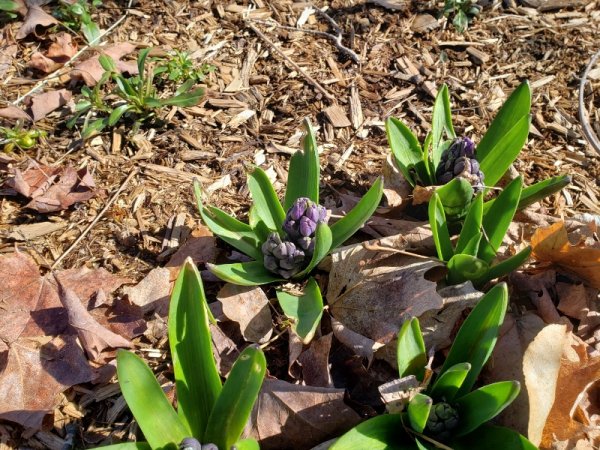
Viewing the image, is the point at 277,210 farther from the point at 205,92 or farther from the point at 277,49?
the point at 277,49

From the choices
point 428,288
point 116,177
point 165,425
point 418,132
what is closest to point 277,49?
point 418,132

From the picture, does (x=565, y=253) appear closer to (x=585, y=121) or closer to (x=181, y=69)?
A: (x=585, y=121)

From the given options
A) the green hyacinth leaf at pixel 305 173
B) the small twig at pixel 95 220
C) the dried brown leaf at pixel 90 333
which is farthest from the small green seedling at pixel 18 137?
the green hyacinth leaf at pixel 305 173

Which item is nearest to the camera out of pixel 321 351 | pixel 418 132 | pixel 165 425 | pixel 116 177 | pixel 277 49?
pixel 165 425

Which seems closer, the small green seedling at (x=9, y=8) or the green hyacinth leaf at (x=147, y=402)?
the green hyacinth leaf at (x=147, y=402)

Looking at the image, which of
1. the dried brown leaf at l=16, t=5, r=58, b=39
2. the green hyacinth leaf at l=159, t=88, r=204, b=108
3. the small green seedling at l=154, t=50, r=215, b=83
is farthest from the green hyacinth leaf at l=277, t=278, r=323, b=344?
the dried brown leaf at l=16, t=5, r=58, b=39

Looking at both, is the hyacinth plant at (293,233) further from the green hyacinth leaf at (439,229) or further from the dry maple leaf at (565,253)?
the dry maple leaf at (565,253)

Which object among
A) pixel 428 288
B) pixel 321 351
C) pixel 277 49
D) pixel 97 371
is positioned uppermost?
pixel 277 49
